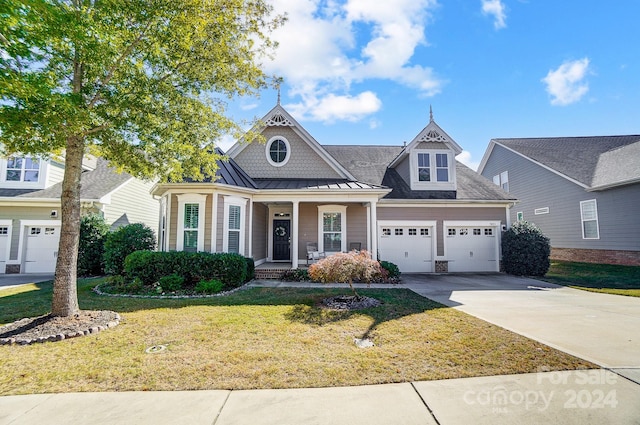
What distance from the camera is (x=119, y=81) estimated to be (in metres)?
6.22

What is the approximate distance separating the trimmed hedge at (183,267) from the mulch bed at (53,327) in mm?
3268

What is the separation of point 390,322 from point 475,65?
10.6 meters

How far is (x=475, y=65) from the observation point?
37.4 ft

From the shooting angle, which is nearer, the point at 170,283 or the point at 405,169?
the point at 170,283

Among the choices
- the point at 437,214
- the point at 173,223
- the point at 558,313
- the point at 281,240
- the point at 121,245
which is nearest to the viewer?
the point at 558,313

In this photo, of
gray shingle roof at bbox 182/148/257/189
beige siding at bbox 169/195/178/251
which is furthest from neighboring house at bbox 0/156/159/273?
gray shingle roof at bbox 182/148/257/189

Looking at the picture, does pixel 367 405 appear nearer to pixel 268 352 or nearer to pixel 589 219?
pixel 268 352

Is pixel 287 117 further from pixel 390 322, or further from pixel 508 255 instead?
pixel 508 255

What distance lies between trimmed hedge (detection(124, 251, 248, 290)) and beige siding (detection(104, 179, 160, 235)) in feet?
20.2

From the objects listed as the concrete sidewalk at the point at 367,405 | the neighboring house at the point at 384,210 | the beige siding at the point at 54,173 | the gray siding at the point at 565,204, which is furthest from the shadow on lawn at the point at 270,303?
the gray siding at the point at 565,204

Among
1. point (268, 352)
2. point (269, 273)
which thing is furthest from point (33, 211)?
point (268, 352)

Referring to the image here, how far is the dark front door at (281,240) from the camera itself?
1457cm

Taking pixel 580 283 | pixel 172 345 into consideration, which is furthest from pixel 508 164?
pixel 172 345

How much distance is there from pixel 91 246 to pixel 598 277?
71.4 feet
